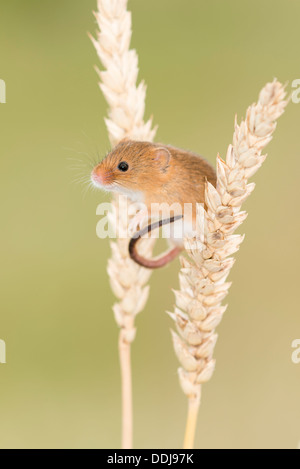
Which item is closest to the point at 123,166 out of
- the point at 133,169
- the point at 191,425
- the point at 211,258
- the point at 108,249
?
the point at 133,169

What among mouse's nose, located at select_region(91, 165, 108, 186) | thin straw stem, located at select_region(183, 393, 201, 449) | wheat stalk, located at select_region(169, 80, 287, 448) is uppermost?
mouse's nose, located at select_region(91, 165, 108, 186)

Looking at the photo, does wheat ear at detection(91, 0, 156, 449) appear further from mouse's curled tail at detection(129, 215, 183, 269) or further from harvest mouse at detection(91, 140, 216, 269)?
harvest mouse at detection(91, 140, 216, 269)

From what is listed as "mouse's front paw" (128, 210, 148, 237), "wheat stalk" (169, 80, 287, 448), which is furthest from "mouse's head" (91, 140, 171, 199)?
"wheat stalk" (169, 80, 287, 448)

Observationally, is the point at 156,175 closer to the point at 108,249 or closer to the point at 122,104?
the point at 122,104
